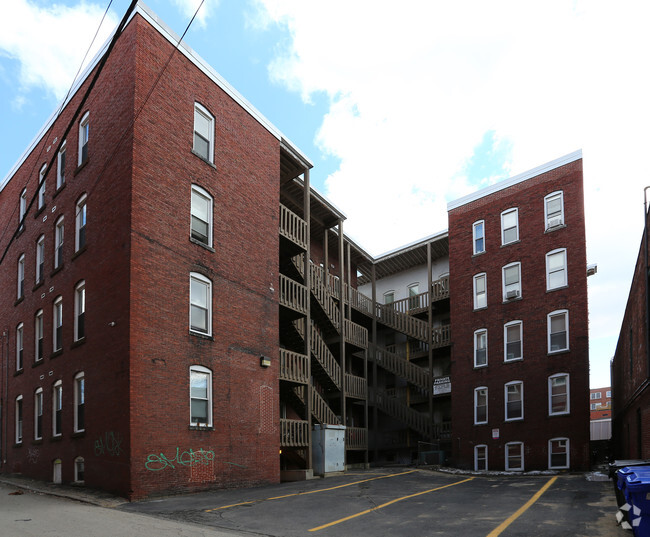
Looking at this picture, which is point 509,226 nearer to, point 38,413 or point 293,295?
point 293,295

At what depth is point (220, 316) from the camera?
1878 cm

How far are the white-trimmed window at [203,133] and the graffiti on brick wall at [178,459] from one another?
890cm

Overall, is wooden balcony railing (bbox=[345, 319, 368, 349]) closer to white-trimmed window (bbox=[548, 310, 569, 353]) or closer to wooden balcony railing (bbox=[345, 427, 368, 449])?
wooden balcony railing (bbox=[345, 427, 368, 449])

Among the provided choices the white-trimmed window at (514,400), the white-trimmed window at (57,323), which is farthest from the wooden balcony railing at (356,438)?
the white-trimmed window at (57,323)

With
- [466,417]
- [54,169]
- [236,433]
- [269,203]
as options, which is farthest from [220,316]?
[466,417]

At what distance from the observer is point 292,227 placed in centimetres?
→ 2373

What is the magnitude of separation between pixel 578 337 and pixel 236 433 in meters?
14.4

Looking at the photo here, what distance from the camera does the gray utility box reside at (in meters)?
22.3

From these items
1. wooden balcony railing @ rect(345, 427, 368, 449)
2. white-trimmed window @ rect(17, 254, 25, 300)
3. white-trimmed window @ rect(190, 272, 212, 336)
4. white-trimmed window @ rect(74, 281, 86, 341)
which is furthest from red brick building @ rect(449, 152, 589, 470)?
white-trimmed window @ rect(17, 254, 25, 300)

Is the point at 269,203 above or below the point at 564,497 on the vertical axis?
above

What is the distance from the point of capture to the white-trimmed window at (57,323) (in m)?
20.4

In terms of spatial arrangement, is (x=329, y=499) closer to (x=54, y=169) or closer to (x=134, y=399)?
(x=134, y=399)

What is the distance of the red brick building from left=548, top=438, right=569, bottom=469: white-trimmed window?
0.13 feet

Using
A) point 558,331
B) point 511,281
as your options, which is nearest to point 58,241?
point 511,281
